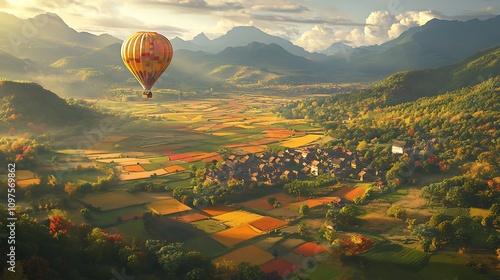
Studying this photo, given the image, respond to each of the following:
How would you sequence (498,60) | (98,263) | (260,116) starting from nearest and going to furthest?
(98,263)
(498,60)
(260,116)

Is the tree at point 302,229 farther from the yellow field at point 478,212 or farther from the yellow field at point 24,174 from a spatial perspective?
the yellow field at point 24,174

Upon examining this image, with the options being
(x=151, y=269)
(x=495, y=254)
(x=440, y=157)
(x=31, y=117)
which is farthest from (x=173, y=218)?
(x=31, y=117)

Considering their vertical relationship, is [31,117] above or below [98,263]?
above

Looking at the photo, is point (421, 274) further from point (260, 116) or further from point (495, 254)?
point (260, 116)

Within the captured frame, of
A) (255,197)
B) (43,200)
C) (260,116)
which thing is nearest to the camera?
(43,200)

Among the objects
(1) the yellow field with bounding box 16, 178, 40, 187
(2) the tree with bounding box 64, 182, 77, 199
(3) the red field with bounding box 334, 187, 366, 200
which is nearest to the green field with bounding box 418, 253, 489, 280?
(3) the red field with bounding box 334, 187, 366, 200

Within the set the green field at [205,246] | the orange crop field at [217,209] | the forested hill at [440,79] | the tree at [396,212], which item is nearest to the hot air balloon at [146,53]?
the orange crop field at [217,209]
